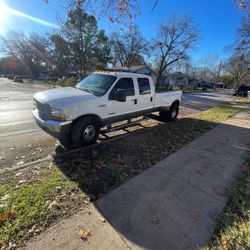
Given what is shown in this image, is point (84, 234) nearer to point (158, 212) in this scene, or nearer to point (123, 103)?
point (158, 212)

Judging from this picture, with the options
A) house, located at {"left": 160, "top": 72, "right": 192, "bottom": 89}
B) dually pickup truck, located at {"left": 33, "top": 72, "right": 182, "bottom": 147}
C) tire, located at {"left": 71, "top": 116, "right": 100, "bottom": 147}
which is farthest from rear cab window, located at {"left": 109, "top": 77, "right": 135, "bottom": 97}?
house, located at {"left": 160, "top": 72, "right": 192, "bottom": 89}

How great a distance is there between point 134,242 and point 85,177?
5.16 ft

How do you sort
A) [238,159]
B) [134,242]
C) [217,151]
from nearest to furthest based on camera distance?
[134,242] → [238,159] → [217,151]

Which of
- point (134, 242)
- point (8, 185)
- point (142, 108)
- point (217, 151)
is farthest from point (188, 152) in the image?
point (8, 185)

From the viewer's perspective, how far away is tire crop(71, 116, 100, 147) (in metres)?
4.22

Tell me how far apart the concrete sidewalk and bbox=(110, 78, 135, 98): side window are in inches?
98.1

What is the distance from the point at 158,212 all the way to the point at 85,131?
2.74 m

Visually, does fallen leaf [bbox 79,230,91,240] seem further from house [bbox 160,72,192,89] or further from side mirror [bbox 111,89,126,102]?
house [bbox 160,72,192,89]

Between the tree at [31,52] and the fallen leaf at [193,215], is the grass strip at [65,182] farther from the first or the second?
the tree at [31,52]

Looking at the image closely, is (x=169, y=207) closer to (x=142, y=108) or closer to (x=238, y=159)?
(x=238, y=159)

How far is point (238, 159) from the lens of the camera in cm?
451

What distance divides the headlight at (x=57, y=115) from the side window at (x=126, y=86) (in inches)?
62.2

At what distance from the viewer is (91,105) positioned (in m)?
4.36

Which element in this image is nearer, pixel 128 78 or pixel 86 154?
pixel 86 154
